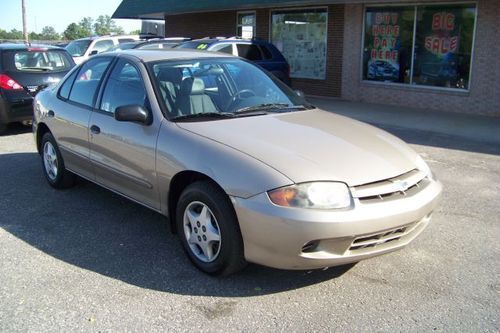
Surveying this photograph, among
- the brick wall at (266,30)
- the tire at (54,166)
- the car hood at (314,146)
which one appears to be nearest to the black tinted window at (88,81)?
the tire at (54,166)

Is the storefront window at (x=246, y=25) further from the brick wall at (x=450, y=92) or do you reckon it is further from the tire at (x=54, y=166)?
the tire at (x=54, y=166)

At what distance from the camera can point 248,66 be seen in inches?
205

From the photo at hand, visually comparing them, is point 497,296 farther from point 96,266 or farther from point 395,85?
point 395,85

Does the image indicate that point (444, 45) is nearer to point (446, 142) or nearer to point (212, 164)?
point (446, 142)

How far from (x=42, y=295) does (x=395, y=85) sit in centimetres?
1176

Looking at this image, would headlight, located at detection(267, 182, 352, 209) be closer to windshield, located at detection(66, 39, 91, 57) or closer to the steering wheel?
the steering wheel

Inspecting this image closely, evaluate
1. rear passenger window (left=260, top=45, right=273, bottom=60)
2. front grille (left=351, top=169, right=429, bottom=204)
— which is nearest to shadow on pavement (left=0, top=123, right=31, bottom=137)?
rear passenger window (left=260, top=45, right=273, bottom=60)

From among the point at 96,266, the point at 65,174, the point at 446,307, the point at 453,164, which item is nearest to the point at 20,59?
the point at 65,174

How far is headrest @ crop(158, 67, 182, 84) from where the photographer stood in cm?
453

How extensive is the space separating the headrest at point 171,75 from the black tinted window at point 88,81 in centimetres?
82

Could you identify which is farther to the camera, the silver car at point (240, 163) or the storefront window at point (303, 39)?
the storefront window at point (303, 39)

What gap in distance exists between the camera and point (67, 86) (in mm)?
5723

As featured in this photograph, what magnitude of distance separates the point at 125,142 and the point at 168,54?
996 mm

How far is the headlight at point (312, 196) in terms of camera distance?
3309mm
